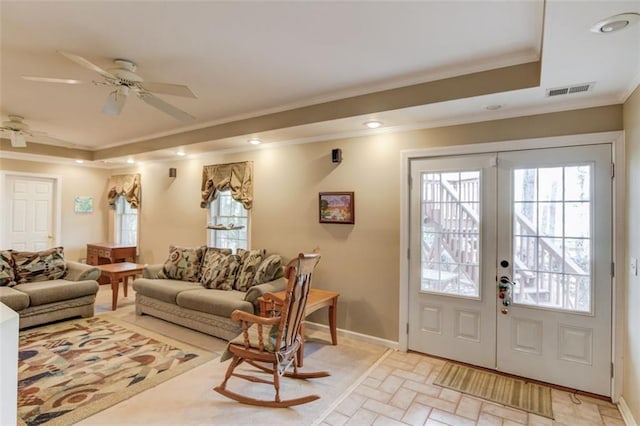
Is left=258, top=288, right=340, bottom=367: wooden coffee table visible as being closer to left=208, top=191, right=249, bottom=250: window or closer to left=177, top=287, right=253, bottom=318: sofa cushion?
left=177, top=287, right=253, bottom=318: sofa cushion

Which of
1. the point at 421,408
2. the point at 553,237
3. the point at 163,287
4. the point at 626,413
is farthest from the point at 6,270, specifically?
the point at 626,413

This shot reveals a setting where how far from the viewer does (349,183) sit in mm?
3902

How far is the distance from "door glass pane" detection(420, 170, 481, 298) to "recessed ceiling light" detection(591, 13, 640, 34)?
63.5 inches

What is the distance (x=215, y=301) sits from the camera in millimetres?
3689

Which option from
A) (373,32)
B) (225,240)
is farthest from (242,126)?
(373,32)

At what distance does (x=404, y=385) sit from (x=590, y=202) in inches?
85.1

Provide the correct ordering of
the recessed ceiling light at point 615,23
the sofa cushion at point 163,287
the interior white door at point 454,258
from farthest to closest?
the sofa cushion at point 163,287 → the interior white door at point 454,258 → the recessed ceiling light at point 615,23

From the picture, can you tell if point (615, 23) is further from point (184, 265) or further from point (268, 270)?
point (184, 265)

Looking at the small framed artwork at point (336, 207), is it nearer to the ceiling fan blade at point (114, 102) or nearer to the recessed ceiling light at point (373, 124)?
the recessed ceiling light at point (373, 124)

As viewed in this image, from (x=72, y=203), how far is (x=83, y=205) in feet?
0.63

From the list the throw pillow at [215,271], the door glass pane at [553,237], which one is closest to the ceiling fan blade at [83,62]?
the throw pillow at [215,271]

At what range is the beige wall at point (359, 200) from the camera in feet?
10.1

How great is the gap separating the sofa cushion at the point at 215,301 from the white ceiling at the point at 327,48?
2.05 meters

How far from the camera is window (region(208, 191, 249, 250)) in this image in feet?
16.5
